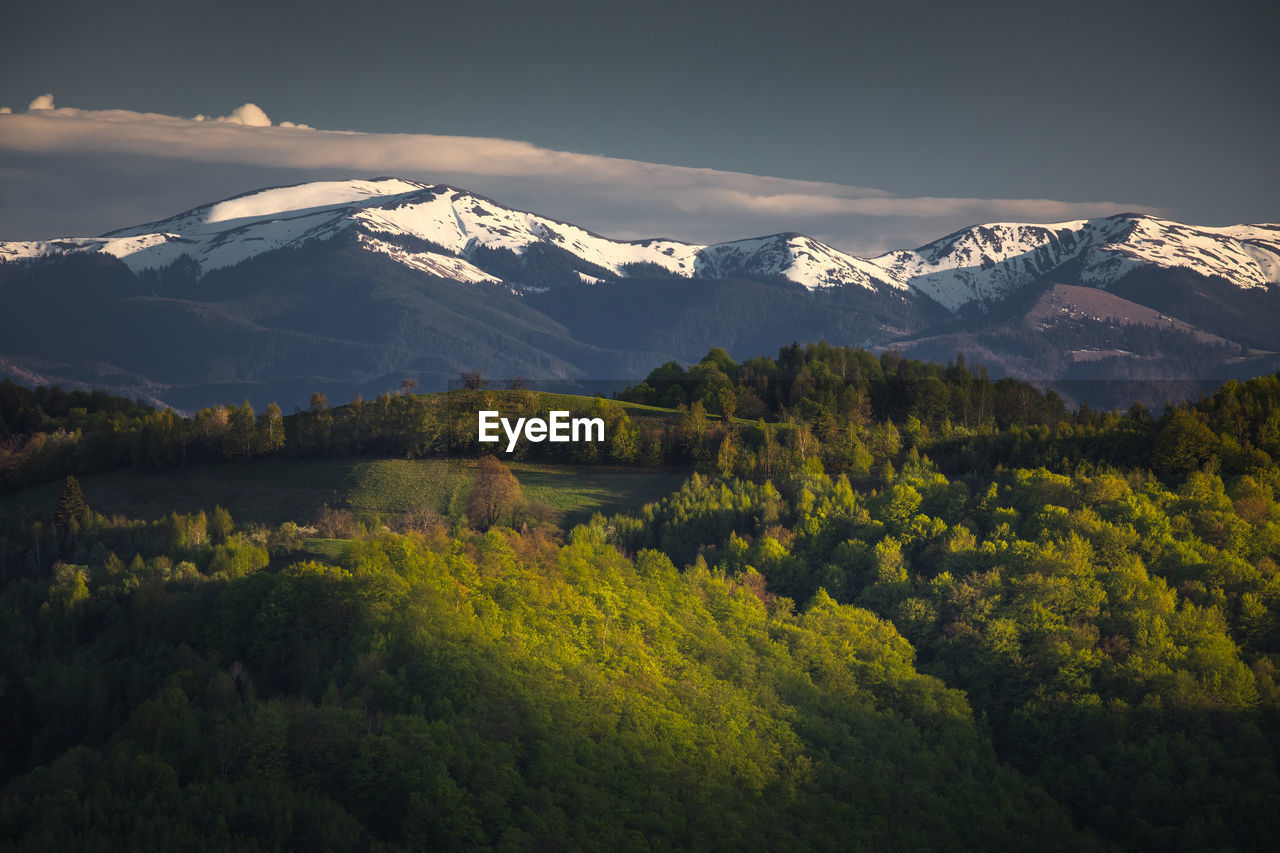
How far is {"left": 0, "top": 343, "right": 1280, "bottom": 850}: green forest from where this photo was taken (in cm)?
8169

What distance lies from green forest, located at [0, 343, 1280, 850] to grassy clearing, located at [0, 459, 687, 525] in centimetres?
136

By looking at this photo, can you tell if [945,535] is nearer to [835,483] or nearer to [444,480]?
[835,483]

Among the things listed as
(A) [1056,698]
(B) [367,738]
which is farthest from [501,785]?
(A) [1056,698]

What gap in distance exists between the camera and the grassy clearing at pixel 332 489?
519 ft

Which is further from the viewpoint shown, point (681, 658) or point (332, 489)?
point (332, 489)

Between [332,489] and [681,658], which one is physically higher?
[332,489]

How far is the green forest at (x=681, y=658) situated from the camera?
3216 inches

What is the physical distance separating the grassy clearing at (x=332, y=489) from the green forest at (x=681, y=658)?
53.6 inches

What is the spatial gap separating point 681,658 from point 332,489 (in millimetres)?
70538

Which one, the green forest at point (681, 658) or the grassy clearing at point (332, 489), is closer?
the green forest at point (681, 658)

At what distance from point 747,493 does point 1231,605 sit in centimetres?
6094

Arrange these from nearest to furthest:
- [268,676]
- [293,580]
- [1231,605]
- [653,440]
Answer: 1. [268,676]
2. [293,580]
3. [1231,605]
4. [653,440]

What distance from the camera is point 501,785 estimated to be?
82.9m

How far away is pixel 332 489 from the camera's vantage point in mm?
163500
